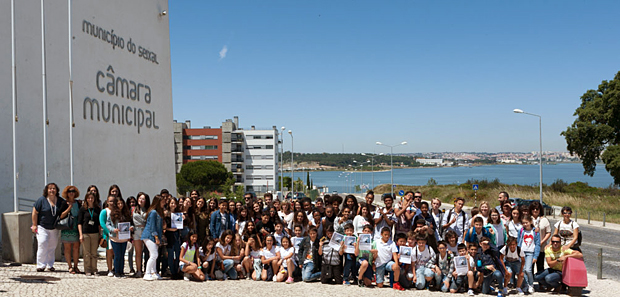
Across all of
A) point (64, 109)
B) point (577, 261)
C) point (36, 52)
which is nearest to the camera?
point (577, 261)

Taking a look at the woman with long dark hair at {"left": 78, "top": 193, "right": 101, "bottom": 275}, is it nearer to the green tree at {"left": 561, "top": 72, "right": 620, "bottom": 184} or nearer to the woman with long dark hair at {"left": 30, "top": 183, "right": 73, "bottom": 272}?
the woman with long dark hair at {"left": 30, "top": 183, "right": 73, "bottom": 272}

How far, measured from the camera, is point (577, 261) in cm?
891

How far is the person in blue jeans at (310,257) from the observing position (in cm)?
959

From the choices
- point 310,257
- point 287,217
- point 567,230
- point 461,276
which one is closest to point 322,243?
point 310,257

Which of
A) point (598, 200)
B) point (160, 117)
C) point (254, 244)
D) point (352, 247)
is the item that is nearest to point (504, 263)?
point (352, 247)

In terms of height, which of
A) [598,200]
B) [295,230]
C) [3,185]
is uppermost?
[3,185]

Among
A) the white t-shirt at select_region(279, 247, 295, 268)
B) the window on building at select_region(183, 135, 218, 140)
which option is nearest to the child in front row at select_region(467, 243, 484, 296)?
the white t-shirt at select_region(279, 247, 295, 268)

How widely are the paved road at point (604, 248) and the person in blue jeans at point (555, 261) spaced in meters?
3.56

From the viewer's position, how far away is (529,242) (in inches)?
357

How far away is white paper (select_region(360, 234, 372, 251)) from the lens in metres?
9.09

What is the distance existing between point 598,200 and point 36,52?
119ft

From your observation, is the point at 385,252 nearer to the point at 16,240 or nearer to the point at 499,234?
the point at 499,234

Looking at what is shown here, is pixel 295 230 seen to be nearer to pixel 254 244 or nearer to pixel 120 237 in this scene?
pixel 254 244

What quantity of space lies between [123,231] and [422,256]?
5454 millimetres
